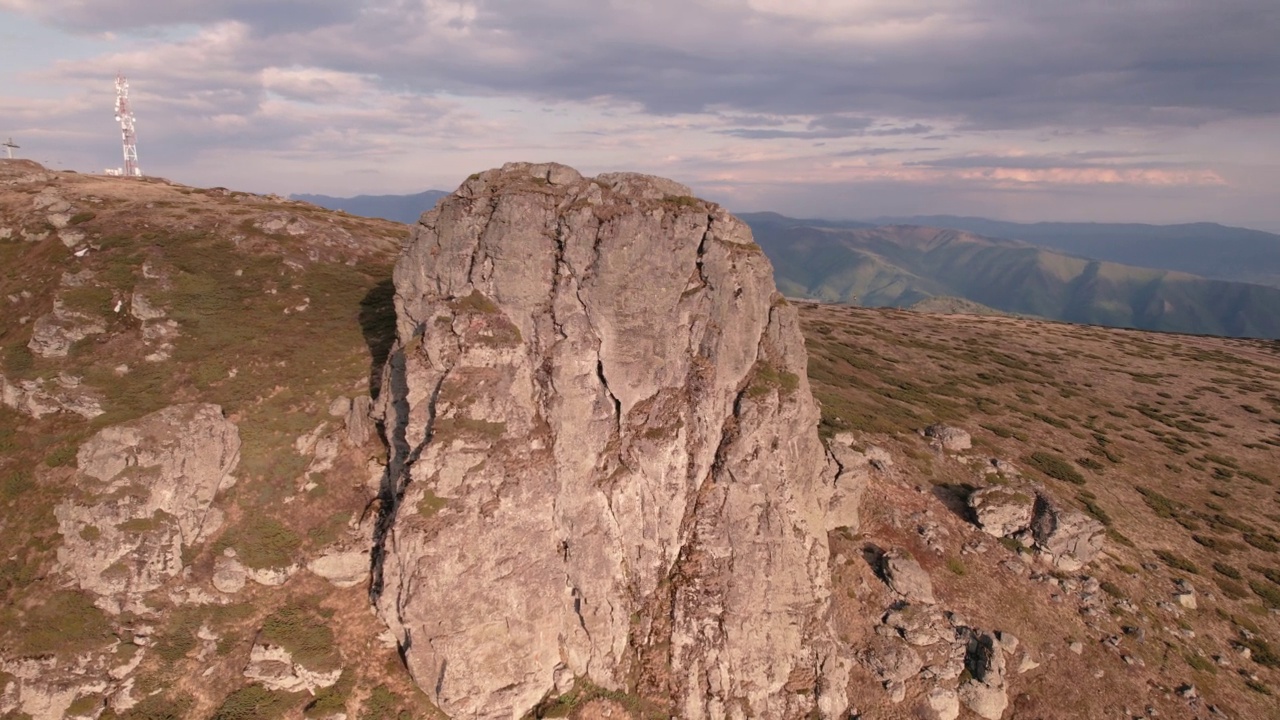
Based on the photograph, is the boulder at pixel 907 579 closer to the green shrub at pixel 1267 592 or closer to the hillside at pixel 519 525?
the hillside at pixel 519 525

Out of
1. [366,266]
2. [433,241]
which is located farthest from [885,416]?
[366,266]

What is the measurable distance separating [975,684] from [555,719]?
1021 inches

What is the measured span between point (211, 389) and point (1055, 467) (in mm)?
78490

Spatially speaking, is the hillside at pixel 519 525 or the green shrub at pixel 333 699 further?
the hillside at pixel 519 525

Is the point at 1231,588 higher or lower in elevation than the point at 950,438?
lower

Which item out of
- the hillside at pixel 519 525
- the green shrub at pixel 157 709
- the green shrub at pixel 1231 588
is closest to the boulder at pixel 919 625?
the hillside at pixel 519 525

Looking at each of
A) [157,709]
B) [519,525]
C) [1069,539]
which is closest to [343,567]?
[157,709]

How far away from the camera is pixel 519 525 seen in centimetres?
3195

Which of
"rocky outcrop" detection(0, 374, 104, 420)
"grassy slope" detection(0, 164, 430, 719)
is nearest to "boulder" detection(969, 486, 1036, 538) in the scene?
"grassy slope" detection(0, 164, 430, 719)

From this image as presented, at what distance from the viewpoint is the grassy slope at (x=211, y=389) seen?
1214 inches

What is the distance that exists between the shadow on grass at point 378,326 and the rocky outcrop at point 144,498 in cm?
984

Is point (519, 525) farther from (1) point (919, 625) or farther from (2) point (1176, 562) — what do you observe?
(2) point (1176, 562)

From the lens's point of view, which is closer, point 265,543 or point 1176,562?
point 265,543

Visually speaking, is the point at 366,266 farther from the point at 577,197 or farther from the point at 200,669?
the point at 200,669
